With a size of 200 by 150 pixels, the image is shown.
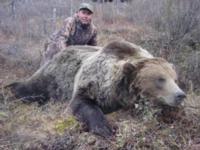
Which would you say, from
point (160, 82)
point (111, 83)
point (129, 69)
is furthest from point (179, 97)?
point (111, 83)

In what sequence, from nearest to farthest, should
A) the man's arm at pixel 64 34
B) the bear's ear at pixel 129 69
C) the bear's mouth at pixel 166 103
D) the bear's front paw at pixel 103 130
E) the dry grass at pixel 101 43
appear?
the dry grass at pixel 101 43 < the bear's front paw at pixel 103 130 < the bear's mouth at pixel 166 103 < the bear's ear at pixel 129 69 < the man's arm at pixel 64 34

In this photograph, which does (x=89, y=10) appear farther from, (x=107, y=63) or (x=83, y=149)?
(x=83, y=149)

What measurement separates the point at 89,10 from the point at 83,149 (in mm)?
3789

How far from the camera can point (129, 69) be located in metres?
5.20

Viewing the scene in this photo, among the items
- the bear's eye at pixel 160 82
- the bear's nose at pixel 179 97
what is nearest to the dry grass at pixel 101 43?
the bear's nose at pixel 179 97

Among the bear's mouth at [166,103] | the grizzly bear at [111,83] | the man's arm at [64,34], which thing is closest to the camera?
the bear's mouth at [166,103]

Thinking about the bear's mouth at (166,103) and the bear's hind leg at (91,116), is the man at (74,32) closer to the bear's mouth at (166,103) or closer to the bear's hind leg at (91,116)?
the bear's hind leg at (91,116)

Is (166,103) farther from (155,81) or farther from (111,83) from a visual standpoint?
(111,83)

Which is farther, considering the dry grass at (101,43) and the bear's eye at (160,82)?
the bear's eye at (160,82)

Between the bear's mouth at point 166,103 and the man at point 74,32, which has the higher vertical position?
the man at point 74,32

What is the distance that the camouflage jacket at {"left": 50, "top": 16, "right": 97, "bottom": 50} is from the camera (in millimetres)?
7711

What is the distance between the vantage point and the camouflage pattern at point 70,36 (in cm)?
771

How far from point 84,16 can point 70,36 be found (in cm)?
40

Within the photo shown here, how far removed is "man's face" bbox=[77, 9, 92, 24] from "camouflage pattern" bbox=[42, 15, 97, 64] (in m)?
0.08
